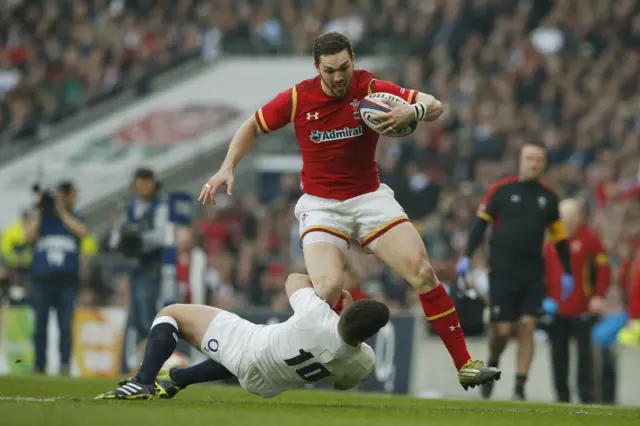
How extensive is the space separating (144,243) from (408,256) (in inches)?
236

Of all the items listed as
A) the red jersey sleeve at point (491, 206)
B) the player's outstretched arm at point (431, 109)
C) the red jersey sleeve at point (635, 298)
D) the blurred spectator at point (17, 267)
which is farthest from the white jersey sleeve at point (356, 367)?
the blurred spectator at point (17, 267)

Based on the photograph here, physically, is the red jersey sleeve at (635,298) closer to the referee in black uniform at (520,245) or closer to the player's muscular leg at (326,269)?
the referee in black uniform at (520,245)

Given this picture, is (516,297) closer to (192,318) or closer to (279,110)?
(279,110)

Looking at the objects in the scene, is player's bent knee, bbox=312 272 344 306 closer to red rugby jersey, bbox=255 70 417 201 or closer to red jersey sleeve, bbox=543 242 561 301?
red rugby jersey, bbox=255 70 417 201

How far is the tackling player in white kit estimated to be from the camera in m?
8.23

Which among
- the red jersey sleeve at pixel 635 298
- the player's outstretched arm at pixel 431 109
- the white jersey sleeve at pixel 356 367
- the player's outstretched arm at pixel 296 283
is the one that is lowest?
the white jersey sleeve at pixel 356 367

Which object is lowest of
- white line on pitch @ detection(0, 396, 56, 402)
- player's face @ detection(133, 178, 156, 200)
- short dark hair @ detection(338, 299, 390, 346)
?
white line on pitch @ detection(0, 396, 56, 402)

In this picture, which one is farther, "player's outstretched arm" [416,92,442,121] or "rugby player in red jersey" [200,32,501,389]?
"rugby player in red jersey" [200,32,501,389]

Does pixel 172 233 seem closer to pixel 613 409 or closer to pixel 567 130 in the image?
pixel 613 409

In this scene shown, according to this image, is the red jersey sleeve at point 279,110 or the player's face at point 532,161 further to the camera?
the player's face at point 532,161

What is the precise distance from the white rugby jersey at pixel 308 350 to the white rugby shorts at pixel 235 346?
44 millimetres

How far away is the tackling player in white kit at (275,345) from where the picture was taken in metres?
8.23

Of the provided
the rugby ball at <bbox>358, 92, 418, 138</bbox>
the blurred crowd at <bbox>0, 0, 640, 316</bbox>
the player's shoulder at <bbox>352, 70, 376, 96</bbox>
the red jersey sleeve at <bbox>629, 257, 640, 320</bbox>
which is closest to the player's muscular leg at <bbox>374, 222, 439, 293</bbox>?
the rugby ball at <bbox>358, 92, 418, 138</bbox>

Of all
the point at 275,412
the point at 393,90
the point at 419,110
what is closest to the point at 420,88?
the point at 393,90
